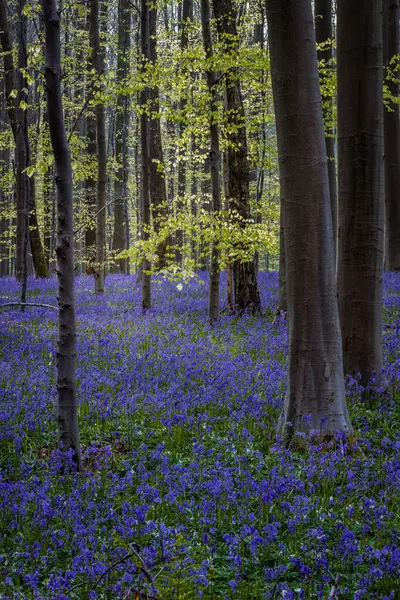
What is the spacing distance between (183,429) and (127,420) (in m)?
0.66

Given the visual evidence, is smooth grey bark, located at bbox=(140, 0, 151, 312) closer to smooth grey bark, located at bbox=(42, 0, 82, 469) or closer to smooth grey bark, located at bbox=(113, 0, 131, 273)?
smooth grey bark, located at bbox=(42, 0, 82, 469)

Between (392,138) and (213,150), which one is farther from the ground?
(392,138)

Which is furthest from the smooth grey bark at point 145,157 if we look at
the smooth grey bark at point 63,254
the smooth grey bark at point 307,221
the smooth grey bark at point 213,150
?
the smooth grey bark at point 63,254

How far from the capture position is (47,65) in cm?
432

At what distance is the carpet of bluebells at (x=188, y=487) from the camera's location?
3.03 metres

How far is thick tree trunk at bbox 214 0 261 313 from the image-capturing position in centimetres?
1218

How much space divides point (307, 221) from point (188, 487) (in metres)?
2.65

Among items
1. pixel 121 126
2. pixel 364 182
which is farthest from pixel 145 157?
pixel 121 126

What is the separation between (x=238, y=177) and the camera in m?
12.8

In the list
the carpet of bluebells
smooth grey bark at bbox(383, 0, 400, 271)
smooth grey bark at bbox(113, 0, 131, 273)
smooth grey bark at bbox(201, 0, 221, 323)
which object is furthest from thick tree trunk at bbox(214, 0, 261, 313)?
smooth grey bark at bbox(113, 0, 131, 273)

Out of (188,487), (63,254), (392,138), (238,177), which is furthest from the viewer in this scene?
(392,138)

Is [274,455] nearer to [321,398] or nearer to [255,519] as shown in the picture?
[321,398]

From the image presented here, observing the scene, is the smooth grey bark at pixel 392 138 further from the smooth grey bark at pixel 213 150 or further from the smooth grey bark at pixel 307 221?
the smooth grey bark at pixel 307 221

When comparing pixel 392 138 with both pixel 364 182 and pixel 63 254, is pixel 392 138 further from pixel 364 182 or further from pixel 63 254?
pixel 63 254
